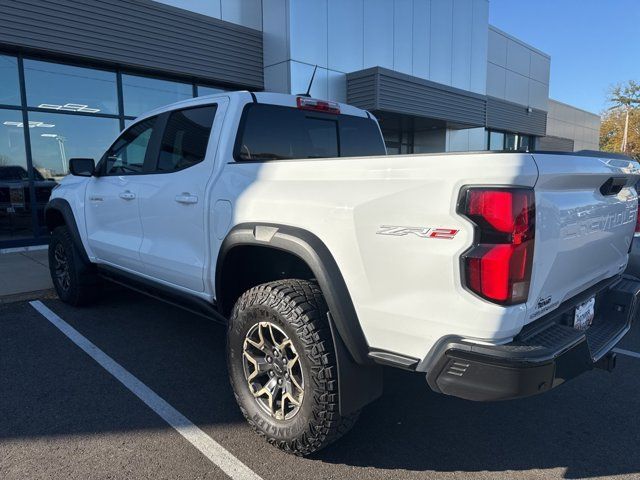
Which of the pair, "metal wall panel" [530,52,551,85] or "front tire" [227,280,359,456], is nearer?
"front tire" [227,280,359,456]

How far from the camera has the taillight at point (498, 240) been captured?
1.80m

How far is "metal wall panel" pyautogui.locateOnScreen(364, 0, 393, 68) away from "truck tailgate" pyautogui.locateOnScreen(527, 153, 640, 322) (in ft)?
32.9

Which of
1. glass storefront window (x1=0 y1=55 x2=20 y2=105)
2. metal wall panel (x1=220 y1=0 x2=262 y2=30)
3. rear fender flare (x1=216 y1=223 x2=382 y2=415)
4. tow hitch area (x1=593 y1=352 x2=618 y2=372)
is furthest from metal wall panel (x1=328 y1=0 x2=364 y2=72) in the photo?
tow hitch area (x1=593 y1=352 x2=618 y2=372)

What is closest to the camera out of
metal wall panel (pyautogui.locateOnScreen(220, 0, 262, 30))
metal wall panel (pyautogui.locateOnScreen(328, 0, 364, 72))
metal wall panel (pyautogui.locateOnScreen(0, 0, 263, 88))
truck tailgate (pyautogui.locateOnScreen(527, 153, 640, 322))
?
truck tailgate (pyautogui.locateOnScreen(527, 153, 640, 322))

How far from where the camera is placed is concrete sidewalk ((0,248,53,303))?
5722mm

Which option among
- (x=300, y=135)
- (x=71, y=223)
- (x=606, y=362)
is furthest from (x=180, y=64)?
(x=606, y=362)

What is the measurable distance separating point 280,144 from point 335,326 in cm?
155

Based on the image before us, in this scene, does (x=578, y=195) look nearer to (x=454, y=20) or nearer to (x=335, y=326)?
(x=335, y=326)

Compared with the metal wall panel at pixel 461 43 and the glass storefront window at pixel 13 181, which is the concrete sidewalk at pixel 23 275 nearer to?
the glass storefront window at pixel 13 181

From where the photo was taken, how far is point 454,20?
46.9 ft

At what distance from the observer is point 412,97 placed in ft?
40.2

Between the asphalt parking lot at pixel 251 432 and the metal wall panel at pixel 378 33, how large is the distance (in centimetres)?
983

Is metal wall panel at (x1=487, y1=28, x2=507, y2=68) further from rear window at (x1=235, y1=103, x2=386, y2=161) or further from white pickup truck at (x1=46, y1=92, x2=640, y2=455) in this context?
white pickup truck at (x1=46, y1=92, x2=640, y2=455)

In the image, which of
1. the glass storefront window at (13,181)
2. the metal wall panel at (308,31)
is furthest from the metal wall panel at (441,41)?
the glass storefront window at (13,181)
